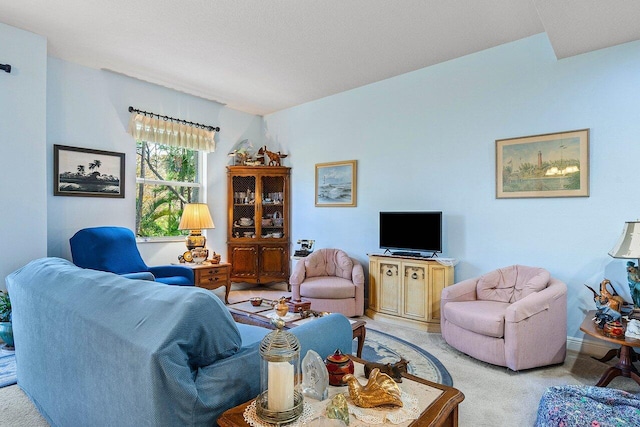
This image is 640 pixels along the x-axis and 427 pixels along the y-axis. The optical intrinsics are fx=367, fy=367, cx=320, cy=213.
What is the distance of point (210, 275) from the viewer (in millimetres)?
4492

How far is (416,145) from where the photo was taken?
4.32 meters

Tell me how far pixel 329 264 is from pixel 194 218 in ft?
6.07

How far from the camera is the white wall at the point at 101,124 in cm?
398

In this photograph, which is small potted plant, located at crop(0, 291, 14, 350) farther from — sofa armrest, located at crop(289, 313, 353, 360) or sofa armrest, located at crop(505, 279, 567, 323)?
sofa armrest, located at crop(505, 279, 567, 323)

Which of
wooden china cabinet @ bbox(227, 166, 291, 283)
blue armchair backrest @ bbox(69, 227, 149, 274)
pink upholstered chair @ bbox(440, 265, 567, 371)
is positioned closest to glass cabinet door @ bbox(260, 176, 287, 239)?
wooden china cabinet @ bbox(227, 166, 291, 283)

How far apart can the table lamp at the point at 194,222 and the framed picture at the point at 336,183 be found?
1581 millimetres

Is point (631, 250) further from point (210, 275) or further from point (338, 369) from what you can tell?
point (210, 275)

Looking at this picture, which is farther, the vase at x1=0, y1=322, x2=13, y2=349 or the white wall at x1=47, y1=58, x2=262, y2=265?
the white wall at x1=47, y1=58, x2=262, y2=265

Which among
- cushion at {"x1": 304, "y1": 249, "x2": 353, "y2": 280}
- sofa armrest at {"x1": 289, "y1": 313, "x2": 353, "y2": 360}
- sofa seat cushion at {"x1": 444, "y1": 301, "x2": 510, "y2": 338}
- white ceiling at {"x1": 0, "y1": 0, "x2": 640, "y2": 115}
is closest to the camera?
sofa armrest at {"x1": 289, "y1": 313, "x2": 353, "y2": 360}

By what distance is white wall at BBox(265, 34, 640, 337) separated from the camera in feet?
10.1

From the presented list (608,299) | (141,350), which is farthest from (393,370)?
(608,299)

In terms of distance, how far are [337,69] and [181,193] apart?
2.79 metres

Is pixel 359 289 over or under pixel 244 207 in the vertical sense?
under

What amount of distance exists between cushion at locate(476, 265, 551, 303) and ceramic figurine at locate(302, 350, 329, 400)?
259cm
